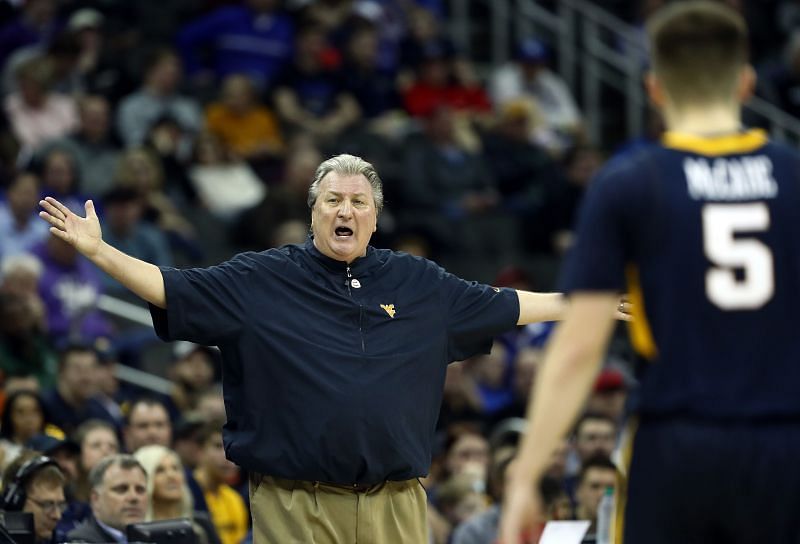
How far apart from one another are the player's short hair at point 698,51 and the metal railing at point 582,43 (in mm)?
13922

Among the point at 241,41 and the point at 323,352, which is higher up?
the point at 241,41

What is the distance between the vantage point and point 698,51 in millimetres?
3777

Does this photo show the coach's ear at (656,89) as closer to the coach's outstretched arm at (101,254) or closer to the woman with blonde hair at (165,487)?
the coach's outstretched arm at (101,254)

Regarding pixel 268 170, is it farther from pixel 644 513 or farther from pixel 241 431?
pixel 644 513

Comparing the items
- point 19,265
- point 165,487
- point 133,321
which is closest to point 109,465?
point 165,487

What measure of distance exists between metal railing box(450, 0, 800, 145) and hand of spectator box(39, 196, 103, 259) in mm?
12301

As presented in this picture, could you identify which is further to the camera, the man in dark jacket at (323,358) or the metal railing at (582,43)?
the metal railing at (582,43)

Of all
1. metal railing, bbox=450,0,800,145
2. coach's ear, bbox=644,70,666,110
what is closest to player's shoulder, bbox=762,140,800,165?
coach's ear, bbox=644,70,666,110

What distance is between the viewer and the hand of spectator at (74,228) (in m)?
5.90

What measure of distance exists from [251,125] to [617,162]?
37.5 ft

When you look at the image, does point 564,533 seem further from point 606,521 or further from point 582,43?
point 582,43

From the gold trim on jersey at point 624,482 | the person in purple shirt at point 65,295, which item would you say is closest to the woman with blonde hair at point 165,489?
the person in purple shirt at point 65,295

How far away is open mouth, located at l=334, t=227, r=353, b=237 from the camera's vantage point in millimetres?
6395

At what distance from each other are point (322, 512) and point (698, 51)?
2860mm
